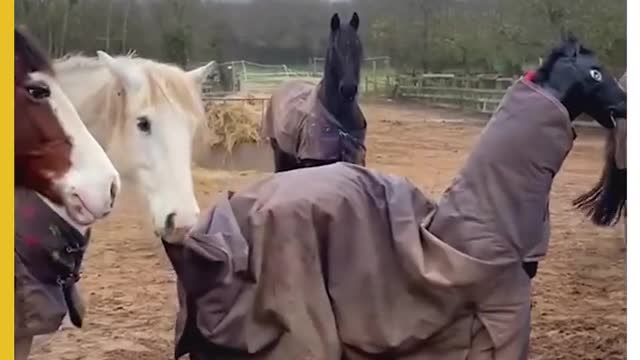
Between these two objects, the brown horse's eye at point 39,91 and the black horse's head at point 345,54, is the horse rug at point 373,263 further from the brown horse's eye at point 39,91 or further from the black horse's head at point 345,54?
the brown horse's eye at point 39,91

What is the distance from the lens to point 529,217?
7.54 feet

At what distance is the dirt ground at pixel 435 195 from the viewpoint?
2.29 metres

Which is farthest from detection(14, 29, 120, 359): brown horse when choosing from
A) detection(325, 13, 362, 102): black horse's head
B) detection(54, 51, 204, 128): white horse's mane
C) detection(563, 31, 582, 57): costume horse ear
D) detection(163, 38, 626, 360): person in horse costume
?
detection(563, 31, 582, 57): costume horse ear

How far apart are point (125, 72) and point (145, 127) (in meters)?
0.14

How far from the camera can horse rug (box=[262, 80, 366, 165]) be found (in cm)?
241

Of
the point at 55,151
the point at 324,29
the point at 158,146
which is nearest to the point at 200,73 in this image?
the point at 158,146

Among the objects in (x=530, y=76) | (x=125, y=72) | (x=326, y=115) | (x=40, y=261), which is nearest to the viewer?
(x=40, y=261)

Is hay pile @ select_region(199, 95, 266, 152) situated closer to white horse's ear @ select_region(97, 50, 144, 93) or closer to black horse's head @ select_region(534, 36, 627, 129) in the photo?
white horse's ear @ select_region(97, 50, 144, 93)

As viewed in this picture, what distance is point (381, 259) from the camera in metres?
2.26

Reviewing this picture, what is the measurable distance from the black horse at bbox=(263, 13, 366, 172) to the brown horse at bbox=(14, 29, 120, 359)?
504 millimetres

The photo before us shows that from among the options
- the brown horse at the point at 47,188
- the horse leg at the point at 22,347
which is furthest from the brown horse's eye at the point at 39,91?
the horse leg at the point at 22,347

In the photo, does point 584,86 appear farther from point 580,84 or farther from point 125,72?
point 125,72

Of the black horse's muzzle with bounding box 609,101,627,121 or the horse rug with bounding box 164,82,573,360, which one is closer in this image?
the horse rug with bounding box 164,82,573,360

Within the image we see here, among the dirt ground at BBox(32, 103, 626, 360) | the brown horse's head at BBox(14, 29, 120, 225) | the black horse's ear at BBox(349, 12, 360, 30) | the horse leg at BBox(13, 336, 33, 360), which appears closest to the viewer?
the brown horse's head at BBox(14, 29, 120, 225)
